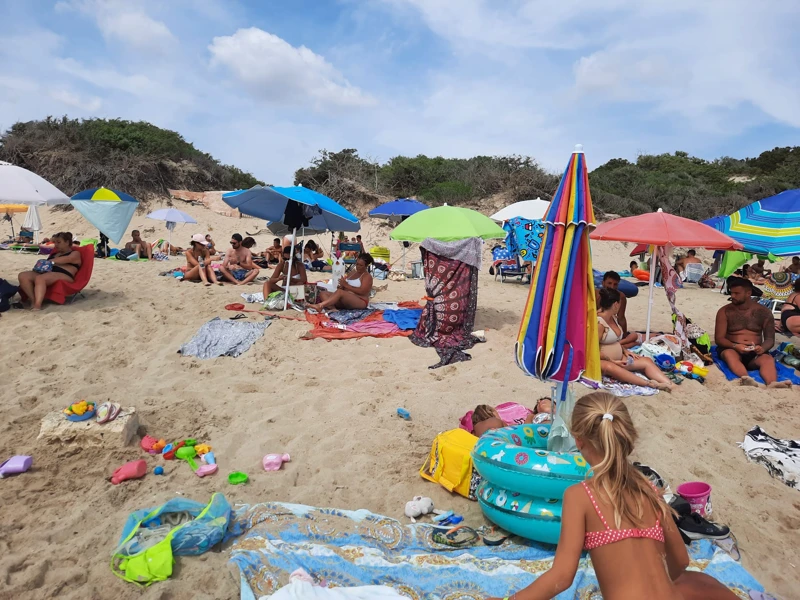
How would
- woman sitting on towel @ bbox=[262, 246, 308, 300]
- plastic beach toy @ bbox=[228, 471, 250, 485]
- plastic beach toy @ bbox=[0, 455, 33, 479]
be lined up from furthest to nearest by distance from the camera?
1. woman sitting on towel @ bbox=[262, 246, 308, 300]
2. plastic beach toy @ bbox=[228, 471, 250, 485]
3. plastic beach toy @ bbox=[0, 455, 33, 479]

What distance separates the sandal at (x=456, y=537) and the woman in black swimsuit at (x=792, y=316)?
6238 mm

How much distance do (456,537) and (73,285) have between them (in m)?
6.56

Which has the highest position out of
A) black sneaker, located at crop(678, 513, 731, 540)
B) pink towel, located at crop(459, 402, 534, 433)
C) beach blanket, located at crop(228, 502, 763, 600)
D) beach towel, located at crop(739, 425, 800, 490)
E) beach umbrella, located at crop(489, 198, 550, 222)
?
beach umbrella, located at crop(489, 198, 550, 222)

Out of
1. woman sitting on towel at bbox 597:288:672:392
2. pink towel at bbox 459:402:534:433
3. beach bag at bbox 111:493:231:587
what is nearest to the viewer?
beach bag at bbox 111:493:231:587

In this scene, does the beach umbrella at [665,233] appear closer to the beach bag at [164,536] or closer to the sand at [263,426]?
the sand at [263,426]

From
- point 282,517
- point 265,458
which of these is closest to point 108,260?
point 265,458

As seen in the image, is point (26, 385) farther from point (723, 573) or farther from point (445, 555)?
point (723, 573)

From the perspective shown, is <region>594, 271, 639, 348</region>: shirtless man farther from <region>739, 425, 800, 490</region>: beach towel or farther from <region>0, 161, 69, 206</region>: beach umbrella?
<region>0, 161, 69, 206</region>: beach umbrella

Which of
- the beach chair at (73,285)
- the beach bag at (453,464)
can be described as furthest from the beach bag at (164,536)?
the beach chair at (73,285)

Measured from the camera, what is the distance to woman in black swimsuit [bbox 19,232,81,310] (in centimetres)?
674

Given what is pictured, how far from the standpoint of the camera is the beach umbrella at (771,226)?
558 cm

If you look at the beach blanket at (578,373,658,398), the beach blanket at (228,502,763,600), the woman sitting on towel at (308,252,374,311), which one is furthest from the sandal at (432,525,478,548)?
the woman sitting on towel at (308,252,374,311)

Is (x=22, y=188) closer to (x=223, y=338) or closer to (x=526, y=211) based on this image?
(x=223, y=338)

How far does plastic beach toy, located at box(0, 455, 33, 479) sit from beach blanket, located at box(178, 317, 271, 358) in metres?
2.41
